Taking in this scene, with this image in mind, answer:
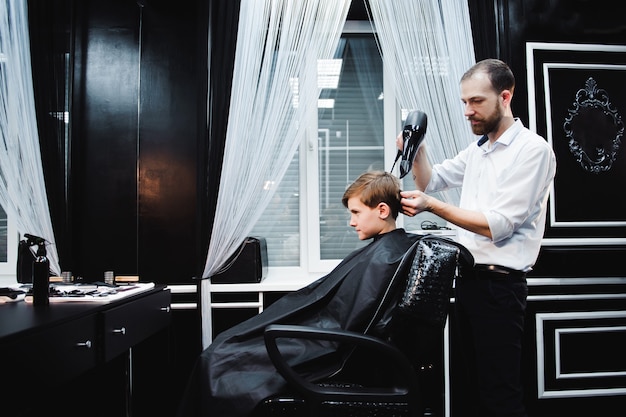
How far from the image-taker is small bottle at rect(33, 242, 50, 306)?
Result: 1554 millimetres

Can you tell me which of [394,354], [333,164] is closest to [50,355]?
[394,354]

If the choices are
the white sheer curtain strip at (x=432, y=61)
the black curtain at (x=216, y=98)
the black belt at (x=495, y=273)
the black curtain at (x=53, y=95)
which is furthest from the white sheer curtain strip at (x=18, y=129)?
the black belt at (x=495, y=273)

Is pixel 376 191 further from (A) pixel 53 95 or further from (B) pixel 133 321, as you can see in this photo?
(A) pixel 53 95

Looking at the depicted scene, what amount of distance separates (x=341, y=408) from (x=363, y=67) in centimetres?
202

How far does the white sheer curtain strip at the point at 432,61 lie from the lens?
2.30m

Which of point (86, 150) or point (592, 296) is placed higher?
point (86, 150)

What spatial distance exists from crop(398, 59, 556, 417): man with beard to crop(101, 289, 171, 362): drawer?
1127mm

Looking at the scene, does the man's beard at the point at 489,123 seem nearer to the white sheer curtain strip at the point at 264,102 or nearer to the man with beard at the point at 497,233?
the man with beard at the point at 497,233

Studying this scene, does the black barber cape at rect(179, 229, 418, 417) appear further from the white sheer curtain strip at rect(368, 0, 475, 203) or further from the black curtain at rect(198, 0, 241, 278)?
the white sheer curtain strip at rect(368, 0, 475, 203)

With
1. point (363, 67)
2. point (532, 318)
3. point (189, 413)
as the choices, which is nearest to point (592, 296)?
point (532, 318)

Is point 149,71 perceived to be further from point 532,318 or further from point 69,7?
point 532,318

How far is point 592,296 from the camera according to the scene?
2.36 m

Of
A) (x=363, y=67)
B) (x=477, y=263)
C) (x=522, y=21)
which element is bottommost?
(x=477, y=263)

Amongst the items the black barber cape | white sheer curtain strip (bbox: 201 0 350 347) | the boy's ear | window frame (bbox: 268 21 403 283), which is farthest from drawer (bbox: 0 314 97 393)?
window frame (bbox: 268 21 403 283)
